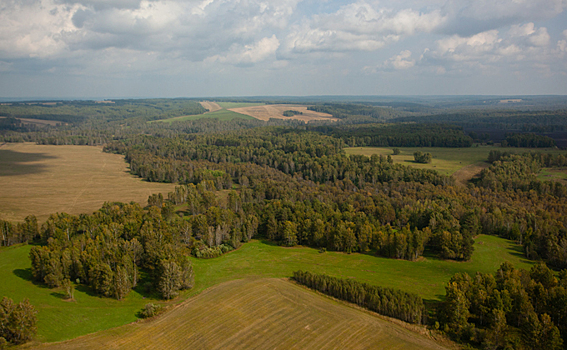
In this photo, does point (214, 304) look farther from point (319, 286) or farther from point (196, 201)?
point (196, 201)

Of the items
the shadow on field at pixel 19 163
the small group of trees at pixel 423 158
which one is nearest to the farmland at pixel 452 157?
the small group of trees at pixel 423 158

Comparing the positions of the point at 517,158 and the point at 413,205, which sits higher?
the point at 517,158

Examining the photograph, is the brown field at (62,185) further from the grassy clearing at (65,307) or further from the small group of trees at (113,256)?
the grassy clearing at (65,307)

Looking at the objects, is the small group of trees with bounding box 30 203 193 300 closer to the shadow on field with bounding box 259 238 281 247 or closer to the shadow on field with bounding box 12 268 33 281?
the shadow on field with bounding box 12 268 33 281

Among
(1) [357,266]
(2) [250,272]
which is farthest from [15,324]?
(1) [357,266]

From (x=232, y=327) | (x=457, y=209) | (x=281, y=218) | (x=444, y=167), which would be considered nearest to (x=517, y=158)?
(x=444, y=167)

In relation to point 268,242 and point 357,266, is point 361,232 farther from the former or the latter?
point 268,242
